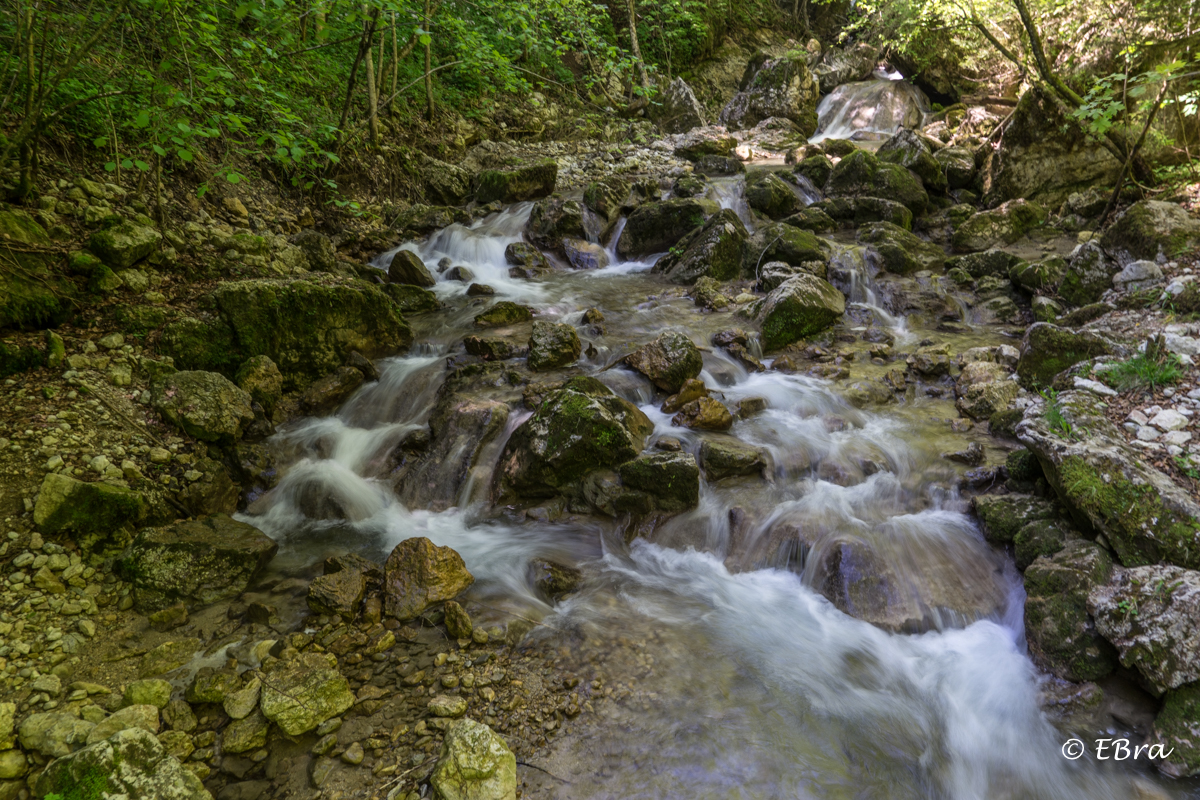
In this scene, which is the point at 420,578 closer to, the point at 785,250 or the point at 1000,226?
the point at 785,250

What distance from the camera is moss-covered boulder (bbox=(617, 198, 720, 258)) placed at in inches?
405

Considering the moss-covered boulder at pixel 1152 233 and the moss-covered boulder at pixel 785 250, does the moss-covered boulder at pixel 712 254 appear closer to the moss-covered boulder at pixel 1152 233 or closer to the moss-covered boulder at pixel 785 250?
the moss-covered boulder at pixel 785 250

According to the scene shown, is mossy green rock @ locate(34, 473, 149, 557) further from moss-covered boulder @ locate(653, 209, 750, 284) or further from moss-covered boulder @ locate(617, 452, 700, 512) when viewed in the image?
moss-covered boulder @ locate(653, 209, 750, 284)

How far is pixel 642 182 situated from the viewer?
12.3 metres

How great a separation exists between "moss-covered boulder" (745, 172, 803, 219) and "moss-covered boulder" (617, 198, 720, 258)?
1476mm

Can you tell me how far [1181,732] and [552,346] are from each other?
223 inches

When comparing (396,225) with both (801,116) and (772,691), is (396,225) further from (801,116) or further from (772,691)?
(801,116)

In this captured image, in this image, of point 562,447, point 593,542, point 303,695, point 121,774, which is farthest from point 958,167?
point 121,774

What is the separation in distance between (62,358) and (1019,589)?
730 cm

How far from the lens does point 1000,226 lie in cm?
1002

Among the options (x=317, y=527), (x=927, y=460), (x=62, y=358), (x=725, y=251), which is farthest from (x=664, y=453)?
(x=725, y=251)

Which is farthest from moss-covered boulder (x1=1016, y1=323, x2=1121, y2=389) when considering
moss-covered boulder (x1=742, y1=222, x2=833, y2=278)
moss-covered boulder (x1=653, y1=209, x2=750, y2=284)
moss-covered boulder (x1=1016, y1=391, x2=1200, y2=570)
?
moss-covered boulder (x1=653, y1=209, x2=750, y2=284)

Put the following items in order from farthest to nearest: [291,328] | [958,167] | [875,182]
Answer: [958,167] → [875,182] → [291,328]

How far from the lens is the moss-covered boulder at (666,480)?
479 centimetres
